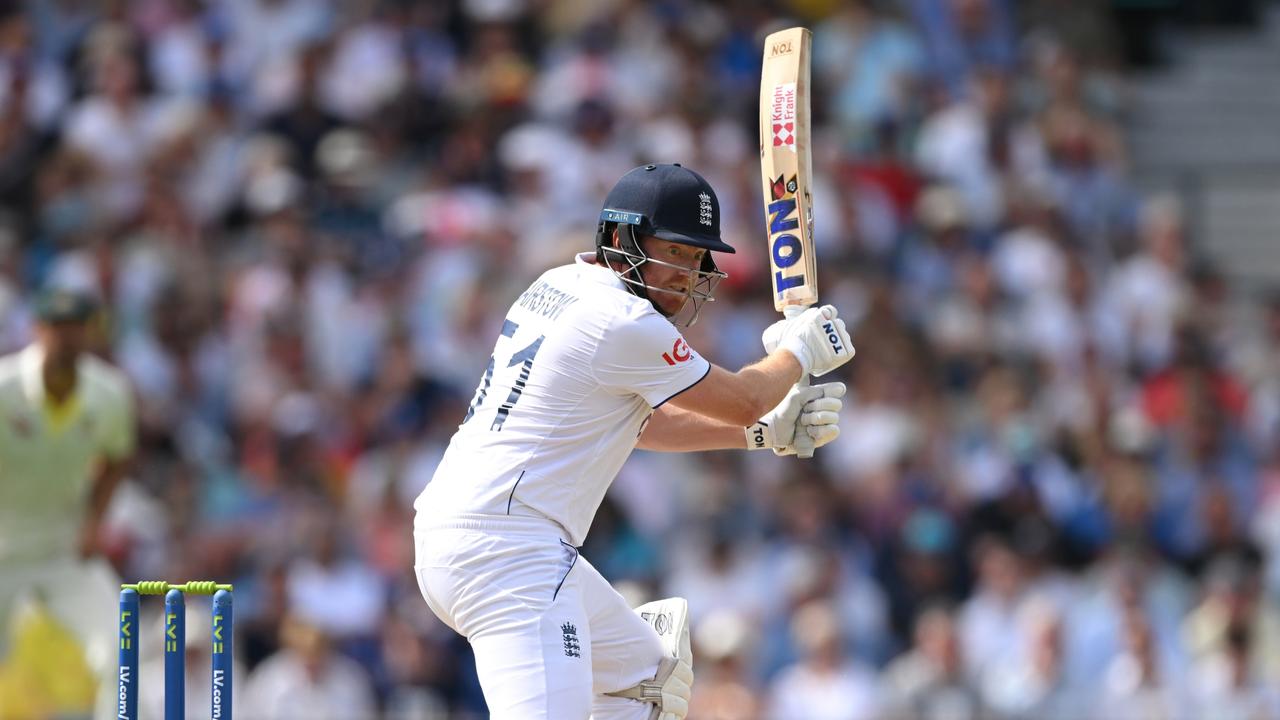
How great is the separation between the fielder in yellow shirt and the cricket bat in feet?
10.2

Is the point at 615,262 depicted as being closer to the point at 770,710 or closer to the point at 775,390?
the point at 775,390

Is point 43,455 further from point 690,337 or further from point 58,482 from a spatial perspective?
point 690,337

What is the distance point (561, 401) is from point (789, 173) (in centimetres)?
134

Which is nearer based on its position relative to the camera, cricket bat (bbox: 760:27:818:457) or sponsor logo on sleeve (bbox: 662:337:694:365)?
sponsor logo on sleeve (bbox: 662:337:694:365)

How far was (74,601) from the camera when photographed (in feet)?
26.0

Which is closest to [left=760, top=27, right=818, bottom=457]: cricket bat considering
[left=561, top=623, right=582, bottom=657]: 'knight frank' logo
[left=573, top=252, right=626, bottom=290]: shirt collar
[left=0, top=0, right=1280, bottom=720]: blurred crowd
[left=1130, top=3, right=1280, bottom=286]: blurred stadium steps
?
[left=573, top=252, right=626, bottom=290]: shirt collar

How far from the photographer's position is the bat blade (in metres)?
6.32

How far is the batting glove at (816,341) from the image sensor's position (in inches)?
Answer: 235

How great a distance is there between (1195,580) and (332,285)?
5.56 meters

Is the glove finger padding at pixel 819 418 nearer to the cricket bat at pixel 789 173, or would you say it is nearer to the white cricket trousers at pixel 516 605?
the cricket bat at pixel 789 173

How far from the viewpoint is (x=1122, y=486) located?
11.6m

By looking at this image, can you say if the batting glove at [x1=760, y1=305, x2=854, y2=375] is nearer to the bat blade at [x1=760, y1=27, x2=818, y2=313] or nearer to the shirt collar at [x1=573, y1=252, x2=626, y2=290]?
the bat blade at [x1=760, y1=27, x2=818, y2=313]

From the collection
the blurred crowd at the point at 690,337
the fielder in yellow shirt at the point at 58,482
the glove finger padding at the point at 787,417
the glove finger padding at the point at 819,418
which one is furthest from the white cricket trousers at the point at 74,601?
the glove finger padding at the point at 819,418

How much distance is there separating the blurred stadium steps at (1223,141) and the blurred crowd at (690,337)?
474 mm
